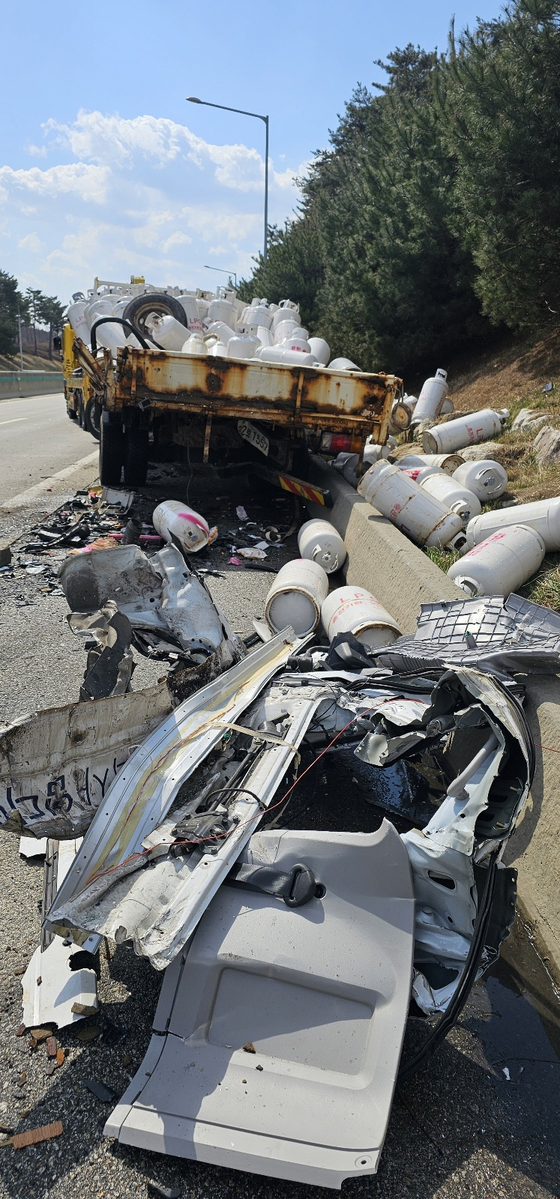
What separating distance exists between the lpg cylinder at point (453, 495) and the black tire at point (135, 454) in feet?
11.4

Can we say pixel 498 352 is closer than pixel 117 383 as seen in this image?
No

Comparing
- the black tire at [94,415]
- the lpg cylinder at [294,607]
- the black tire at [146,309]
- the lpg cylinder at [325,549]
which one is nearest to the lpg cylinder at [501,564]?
the lpg cylinder at [294,607]

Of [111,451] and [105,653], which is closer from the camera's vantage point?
[105,653]

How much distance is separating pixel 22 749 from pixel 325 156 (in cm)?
4254

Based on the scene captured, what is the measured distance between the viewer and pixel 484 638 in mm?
3396

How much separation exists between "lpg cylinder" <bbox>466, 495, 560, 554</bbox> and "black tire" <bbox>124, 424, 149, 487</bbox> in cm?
442

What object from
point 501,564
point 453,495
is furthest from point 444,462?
point 501,564

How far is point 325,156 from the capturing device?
126 feet

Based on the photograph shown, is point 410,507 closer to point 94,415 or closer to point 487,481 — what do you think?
point 487,481

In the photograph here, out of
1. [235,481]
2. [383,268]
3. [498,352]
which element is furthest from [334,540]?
[383,268]

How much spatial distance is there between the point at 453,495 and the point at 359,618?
2.50m

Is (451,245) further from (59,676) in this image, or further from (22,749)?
(22,749)

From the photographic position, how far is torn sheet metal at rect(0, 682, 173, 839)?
234cm

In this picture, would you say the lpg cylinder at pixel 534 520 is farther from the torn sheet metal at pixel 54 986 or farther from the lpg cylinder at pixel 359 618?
the torn sheet metal at pixel 54 986
